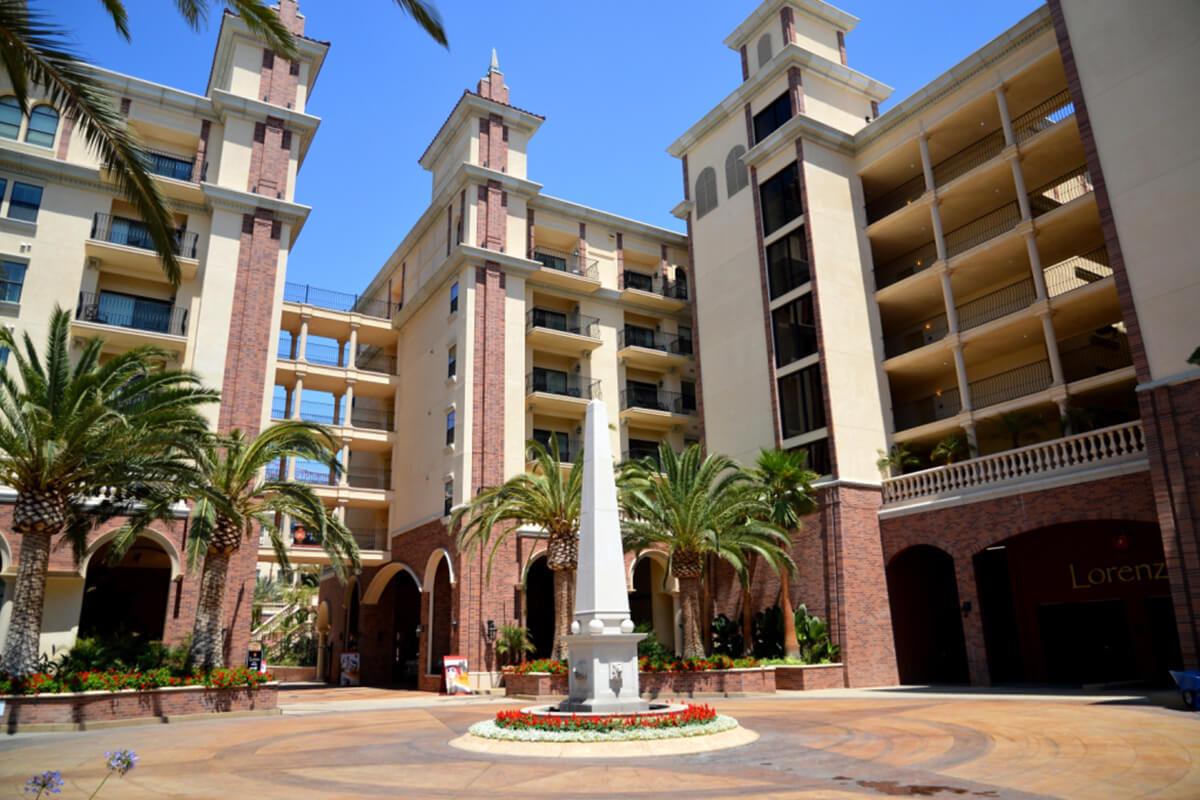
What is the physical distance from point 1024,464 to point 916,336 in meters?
10.5

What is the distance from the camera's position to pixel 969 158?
33.8 meters

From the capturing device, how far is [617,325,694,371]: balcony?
43375mm

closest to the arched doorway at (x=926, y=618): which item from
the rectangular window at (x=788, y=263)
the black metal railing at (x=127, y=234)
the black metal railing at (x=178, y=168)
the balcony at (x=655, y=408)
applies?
the rectangular window at (x=788, y=263)

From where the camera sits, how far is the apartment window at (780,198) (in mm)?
35125

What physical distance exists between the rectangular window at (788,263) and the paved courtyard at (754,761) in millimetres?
19406

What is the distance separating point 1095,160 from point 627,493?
18023 mm

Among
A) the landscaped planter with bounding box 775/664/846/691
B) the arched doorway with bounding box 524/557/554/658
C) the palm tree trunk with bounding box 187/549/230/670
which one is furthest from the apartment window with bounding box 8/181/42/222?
the landscaped planter with bounding box 775/664/846/691

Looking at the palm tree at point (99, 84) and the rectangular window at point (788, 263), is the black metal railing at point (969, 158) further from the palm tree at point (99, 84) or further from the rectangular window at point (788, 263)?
the palm tree at point (99, 84)

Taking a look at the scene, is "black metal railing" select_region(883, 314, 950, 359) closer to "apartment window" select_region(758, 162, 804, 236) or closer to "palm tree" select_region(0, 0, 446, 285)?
"apartment window" select_region(758, 162, 804, 236)

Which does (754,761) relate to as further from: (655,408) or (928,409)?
(655,408)

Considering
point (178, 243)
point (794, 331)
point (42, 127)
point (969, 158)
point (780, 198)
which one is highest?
point (42, 127)

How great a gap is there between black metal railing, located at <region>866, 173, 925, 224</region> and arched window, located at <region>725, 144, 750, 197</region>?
581 cm

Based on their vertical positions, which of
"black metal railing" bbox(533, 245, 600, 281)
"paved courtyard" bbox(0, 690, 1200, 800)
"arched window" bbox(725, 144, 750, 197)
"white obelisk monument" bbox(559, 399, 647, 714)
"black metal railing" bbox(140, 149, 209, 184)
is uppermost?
"arched window" bbox(725, 144, 750, 197)

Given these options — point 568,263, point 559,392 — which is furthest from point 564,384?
point 568,263
